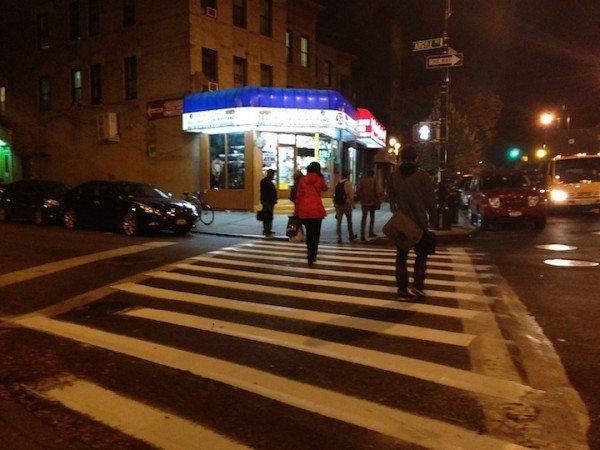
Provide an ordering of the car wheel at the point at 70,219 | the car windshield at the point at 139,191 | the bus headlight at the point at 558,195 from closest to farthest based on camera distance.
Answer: the car windshield at the point at 139,191 → the car wheel at the point at 70,219 → the bus headlight at the point at 558,195

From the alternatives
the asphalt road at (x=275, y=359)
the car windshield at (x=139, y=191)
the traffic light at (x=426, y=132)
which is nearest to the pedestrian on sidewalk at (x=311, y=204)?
the asphalt road at (x=275, y=359)

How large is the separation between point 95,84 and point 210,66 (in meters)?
6.41

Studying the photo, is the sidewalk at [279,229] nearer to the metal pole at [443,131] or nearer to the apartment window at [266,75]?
the metal pole at [443,131]

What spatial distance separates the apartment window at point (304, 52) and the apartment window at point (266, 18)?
4.17m

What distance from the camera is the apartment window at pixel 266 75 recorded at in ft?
85.0

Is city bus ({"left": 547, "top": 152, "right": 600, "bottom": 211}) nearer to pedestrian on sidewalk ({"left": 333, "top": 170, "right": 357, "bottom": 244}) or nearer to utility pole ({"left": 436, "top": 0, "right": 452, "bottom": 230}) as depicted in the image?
utility pole ({"left": 436, "top": 0, "right": 452, "bottom": 230})

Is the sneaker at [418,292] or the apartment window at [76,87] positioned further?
the apartment window at [76,87]

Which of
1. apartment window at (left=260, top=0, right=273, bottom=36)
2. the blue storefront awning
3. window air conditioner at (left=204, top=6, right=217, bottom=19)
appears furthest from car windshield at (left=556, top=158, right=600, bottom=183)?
window air conditioner at (left=204, top=6, right=217, bottom=19)

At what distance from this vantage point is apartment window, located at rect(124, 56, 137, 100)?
25.0 meters

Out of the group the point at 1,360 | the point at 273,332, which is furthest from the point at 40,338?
the point at 273,332

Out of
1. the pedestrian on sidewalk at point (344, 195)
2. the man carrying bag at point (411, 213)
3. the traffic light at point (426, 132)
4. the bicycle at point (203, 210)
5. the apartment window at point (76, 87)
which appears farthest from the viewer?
the apartment window at point (76, 87)

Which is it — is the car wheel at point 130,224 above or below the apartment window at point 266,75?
below

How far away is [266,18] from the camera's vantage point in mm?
25844

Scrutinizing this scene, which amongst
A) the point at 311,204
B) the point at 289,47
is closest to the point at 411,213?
the point at 311,204
